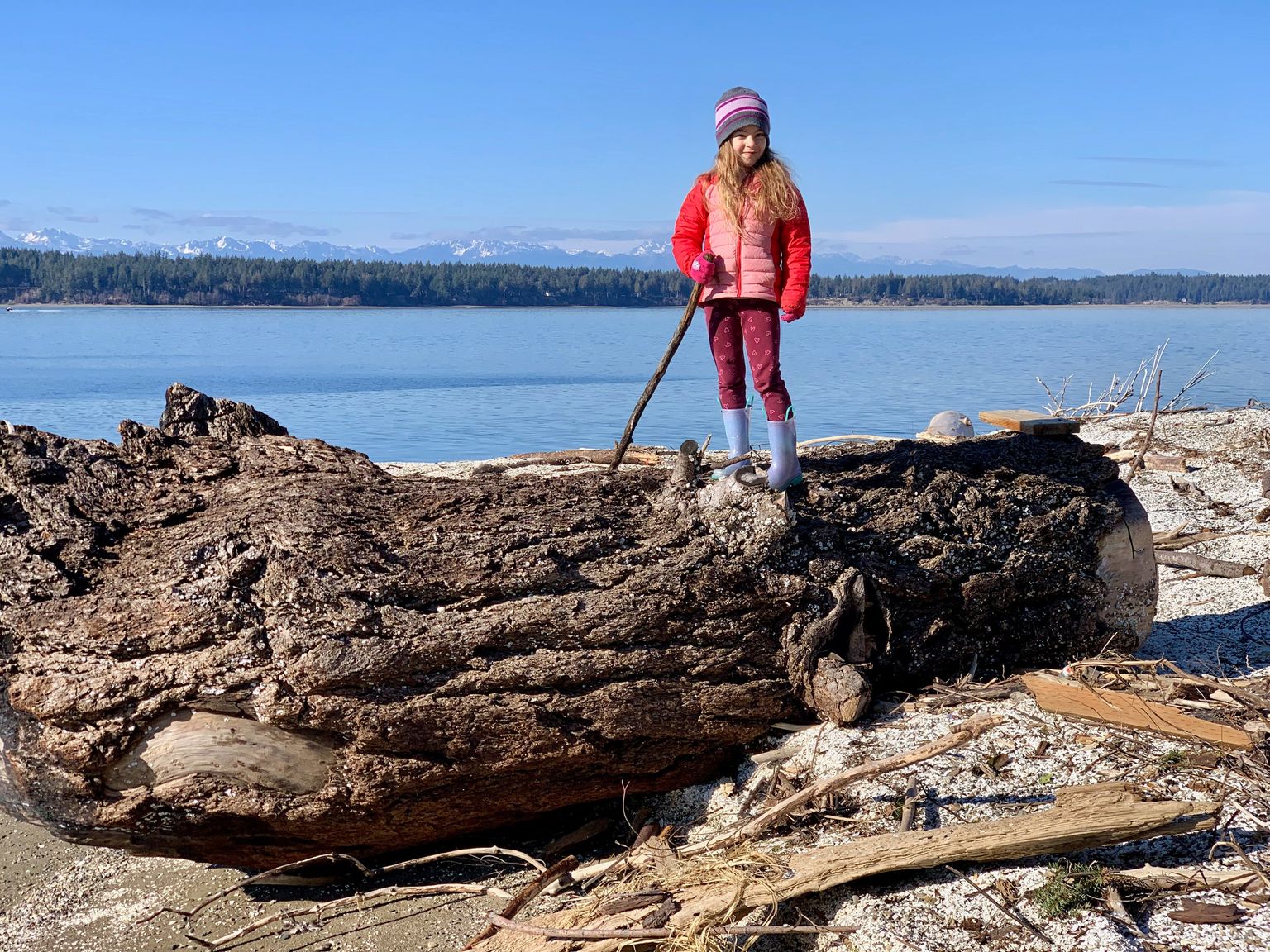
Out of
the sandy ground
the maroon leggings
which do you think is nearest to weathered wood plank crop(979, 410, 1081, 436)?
the sandy ground

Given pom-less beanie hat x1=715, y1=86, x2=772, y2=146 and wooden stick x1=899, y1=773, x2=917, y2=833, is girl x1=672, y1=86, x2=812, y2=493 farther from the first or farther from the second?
wooden stick x1=899, y1=773, x2=917, y2=833

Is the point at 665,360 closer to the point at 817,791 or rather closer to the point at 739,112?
the point at 739,112

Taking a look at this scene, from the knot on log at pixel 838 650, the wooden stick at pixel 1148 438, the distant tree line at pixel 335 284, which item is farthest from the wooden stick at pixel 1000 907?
the distant tree line at pixel 335 284

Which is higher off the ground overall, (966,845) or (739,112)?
(739,112)

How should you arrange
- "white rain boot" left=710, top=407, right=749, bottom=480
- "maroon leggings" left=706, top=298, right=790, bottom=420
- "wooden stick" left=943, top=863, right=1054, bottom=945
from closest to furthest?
"wooden stick" left=943, top=863, right=1054, bottom=945 → "maroon leggings" left=706, top=298, right=790, bottom=420 → "white rain boot" left=710, top=407, right=749, bottom=480

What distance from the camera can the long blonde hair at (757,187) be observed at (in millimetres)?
4723

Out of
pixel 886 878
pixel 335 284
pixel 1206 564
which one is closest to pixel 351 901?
pixel 886 878

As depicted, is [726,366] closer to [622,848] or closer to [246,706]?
[622,848]

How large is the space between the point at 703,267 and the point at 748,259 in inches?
8.8

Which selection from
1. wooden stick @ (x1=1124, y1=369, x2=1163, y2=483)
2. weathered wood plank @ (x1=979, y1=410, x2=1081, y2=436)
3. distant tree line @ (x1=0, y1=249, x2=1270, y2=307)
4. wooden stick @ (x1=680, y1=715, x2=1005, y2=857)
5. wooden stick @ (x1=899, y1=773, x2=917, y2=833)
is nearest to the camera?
wooden stick @ (x1=899, y1=773, x2=917, y2=833)

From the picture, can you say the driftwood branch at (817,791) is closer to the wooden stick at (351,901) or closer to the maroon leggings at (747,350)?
the wooden stick at (351,901)

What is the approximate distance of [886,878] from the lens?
3.29m

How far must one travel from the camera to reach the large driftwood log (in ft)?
12.1

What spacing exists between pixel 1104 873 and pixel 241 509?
3.48 meters
